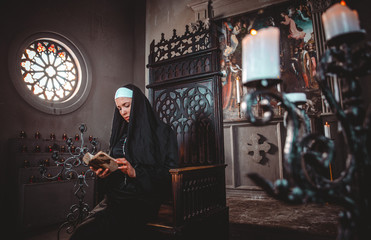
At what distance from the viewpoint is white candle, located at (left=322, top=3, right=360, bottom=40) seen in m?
1.01

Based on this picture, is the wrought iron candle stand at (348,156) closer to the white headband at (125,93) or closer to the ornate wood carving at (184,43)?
the white headband at (125,93)

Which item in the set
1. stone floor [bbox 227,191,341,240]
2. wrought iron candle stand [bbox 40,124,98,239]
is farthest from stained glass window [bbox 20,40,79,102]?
stone floor [bbox 227,191,341,240]

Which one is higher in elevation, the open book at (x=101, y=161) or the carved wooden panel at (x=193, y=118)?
the carved wooden panel at (x=193, y=118)

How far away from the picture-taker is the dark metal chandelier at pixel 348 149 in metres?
1.00

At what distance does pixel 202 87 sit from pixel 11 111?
14.2ft

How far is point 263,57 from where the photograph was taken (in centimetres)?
105

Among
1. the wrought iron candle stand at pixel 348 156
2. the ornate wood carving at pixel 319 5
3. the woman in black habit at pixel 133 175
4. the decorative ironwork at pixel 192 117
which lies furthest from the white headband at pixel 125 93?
the ornate wood carving at pixel 319 5

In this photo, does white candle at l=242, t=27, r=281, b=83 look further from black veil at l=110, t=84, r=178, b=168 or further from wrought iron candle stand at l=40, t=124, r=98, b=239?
wrought iron candle stand at l=40, t=124, r=98, b=239

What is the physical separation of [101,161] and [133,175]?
14.2 inches

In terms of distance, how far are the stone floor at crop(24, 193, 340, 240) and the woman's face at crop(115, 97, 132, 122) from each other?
6.08 ft

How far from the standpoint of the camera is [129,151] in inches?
91.6

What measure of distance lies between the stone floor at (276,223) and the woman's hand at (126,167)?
1.51 metres

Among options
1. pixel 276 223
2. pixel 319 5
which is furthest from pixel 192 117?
pixel 319 5

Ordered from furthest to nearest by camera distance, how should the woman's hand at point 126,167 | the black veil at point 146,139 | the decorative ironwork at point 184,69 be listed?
the decorative ironwork at point 184,69 < the black veil at point 146,139 < the woman's hand at point 126,167
